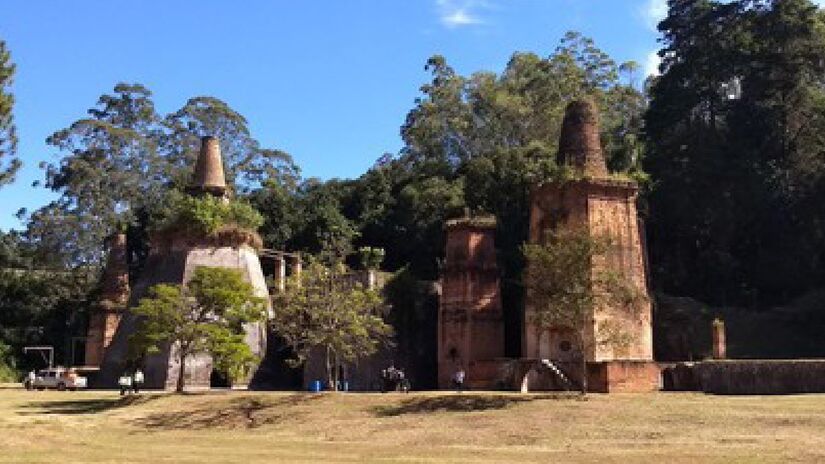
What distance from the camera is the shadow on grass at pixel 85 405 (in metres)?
30.3

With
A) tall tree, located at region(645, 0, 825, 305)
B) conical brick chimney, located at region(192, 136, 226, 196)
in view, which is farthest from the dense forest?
conical brick chimney, located at region(192, 136, 226, 196)

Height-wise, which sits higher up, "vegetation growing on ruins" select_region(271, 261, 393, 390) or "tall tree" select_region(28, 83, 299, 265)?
"tall tree" select_region(28, 83, 299, 265)

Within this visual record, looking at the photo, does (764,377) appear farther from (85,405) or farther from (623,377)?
(85,405)

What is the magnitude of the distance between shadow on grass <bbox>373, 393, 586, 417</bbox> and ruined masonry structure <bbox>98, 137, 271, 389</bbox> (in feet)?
47.4

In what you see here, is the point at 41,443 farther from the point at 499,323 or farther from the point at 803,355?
the point at 803,355

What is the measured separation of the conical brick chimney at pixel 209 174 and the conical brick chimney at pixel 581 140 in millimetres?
18194

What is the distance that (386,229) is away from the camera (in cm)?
5391

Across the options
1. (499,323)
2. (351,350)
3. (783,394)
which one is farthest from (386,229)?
(783,394)

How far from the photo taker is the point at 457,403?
85.0ft

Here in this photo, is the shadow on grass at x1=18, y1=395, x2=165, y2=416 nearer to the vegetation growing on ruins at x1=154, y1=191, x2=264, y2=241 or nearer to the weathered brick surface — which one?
the vegetation growing on ruins at x1=154, y1=191, x2=264, y2=241

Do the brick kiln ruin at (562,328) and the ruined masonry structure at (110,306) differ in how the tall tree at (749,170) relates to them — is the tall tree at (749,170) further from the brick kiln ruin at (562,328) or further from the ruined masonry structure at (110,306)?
the ruined masonry structure at (110,306)

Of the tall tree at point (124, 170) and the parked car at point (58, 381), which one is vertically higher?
the tall tree at point (124, 170)

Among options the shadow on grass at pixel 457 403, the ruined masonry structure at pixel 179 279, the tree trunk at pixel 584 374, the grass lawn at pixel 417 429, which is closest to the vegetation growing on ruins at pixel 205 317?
the grass lawn at pixel 417 429

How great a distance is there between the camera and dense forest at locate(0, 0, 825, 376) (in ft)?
155
